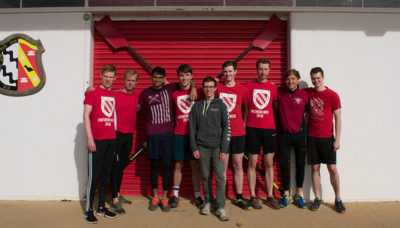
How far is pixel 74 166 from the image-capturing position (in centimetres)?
380

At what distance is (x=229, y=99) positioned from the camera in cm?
334

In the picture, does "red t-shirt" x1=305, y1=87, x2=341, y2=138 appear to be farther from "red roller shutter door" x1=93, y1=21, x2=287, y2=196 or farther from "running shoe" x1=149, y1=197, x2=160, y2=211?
"running shoe" x1=149, y1=197, x2=160, y2=211

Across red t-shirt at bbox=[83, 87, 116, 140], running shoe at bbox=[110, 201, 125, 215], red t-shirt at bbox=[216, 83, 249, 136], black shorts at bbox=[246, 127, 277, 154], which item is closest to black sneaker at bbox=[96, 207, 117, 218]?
running shoe at bbox=[110, 201, 125, 215]

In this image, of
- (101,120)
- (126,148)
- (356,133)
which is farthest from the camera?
(356,133)

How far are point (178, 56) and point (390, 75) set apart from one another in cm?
348

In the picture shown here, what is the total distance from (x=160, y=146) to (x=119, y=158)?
0.61m

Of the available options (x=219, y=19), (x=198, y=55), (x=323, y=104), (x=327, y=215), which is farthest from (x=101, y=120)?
(x=327, y=215)

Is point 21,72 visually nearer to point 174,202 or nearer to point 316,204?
point 174,202

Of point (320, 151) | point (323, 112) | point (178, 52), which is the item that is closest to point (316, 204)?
point (320, 151)

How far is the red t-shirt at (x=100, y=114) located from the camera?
296 centimetres

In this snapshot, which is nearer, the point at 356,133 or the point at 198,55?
the point at 356,133

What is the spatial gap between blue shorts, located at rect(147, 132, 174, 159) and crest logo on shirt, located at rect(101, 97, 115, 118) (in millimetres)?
638

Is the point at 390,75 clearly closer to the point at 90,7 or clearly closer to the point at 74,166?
the point at 90,7

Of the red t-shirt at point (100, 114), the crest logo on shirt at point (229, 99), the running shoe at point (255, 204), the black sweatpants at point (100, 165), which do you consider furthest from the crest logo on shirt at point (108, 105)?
the running shoe at point (255, 204)
